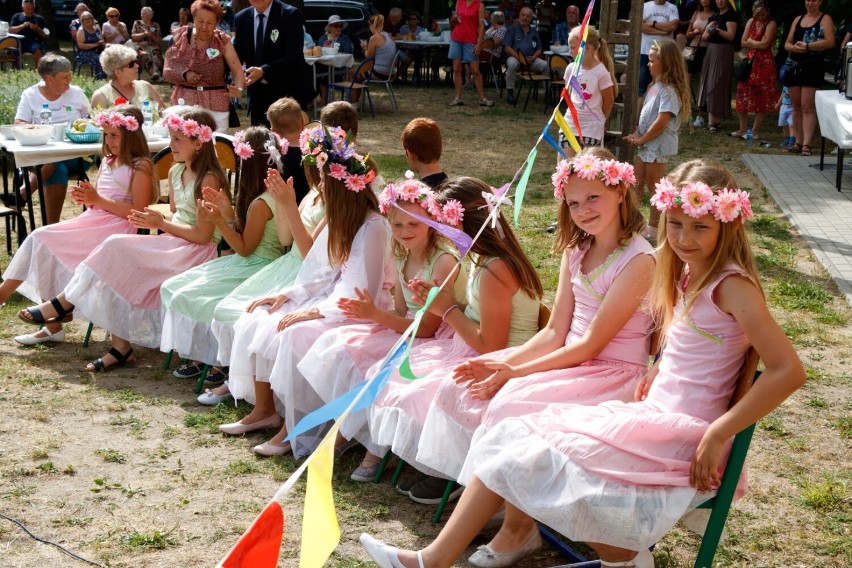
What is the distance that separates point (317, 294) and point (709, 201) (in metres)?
2.15

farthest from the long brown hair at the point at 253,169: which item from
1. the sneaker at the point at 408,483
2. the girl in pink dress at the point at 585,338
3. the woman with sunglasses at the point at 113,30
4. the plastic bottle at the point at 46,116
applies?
the woman with sunglasses at the point at 113,30

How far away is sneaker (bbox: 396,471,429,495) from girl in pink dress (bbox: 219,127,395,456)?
50 cm

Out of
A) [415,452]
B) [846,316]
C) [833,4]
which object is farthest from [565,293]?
[833,4]

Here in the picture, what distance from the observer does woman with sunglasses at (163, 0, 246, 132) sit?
24.8 feet

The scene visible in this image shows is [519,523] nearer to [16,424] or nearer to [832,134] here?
[16,424]

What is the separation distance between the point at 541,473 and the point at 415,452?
2.88 ft

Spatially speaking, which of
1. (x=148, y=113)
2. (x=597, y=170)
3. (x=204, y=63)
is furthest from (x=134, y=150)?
(x=597, y=170)

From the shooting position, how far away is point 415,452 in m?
3.58

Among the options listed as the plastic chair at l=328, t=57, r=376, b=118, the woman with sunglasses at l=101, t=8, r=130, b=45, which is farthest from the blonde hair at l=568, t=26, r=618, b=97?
the woman with sunglasses at l=101, t=8, r=130, b=45

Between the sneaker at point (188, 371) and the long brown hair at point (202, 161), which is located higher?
the long brown hair at point (202, 161)

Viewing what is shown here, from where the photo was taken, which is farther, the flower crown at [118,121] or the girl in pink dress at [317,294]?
the flower crown at [118,121]

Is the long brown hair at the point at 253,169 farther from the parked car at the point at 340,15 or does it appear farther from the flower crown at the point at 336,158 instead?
the parked car at the point at 340,15

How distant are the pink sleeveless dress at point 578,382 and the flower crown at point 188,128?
238 centimetres

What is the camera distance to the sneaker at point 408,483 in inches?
150
